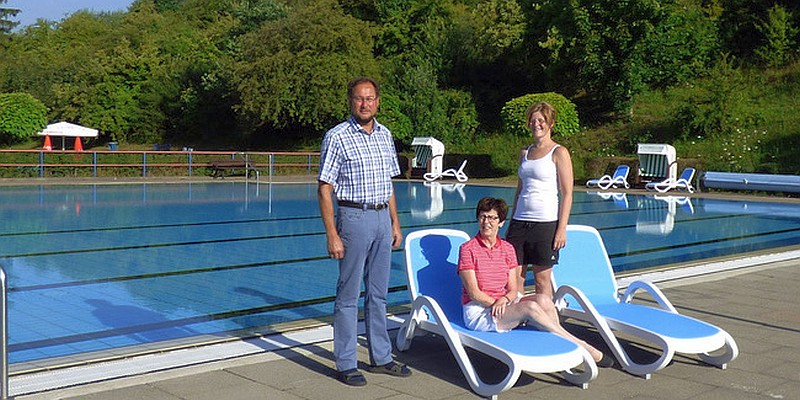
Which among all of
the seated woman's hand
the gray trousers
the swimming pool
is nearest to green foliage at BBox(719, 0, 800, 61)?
the swimming pool

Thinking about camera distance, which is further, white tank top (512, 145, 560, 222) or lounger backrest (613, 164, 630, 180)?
lounger backrest (613, 164, 630, 180)

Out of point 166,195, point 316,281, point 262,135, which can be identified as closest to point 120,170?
point 166,195

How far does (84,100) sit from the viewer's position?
143 ft

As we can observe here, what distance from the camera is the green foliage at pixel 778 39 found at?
31.3 meters

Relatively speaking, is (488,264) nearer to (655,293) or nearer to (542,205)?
(542,205)

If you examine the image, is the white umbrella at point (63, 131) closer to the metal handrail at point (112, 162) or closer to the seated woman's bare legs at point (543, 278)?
the metal handrail at point (112, 162)

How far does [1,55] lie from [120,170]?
38443 millimetres

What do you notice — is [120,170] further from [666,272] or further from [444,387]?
[444,387]

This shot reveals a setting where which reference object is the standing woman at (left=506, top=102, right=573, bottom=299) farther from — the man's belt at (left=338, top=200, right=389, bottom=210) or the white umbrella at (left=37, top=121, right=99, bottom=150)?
the white umbrella at (left=37, top=121, right=99, bottom=150)

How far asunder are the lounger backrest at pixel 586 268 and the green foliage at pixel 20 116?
34133 millimetres

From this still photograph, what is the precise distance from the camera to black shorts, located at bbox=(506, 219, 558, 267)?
204 inches

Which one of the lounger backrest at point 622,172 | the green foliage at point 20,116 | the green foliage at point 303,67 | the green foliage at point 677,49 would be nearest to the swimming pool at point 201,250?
the lounger backrest at point 622,172

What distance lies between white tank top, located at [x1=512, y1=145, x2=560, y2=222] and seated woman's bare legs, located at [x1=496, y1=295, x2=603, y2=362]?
0.68 m

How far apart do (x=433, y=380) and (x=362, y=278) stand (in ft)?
2.22
